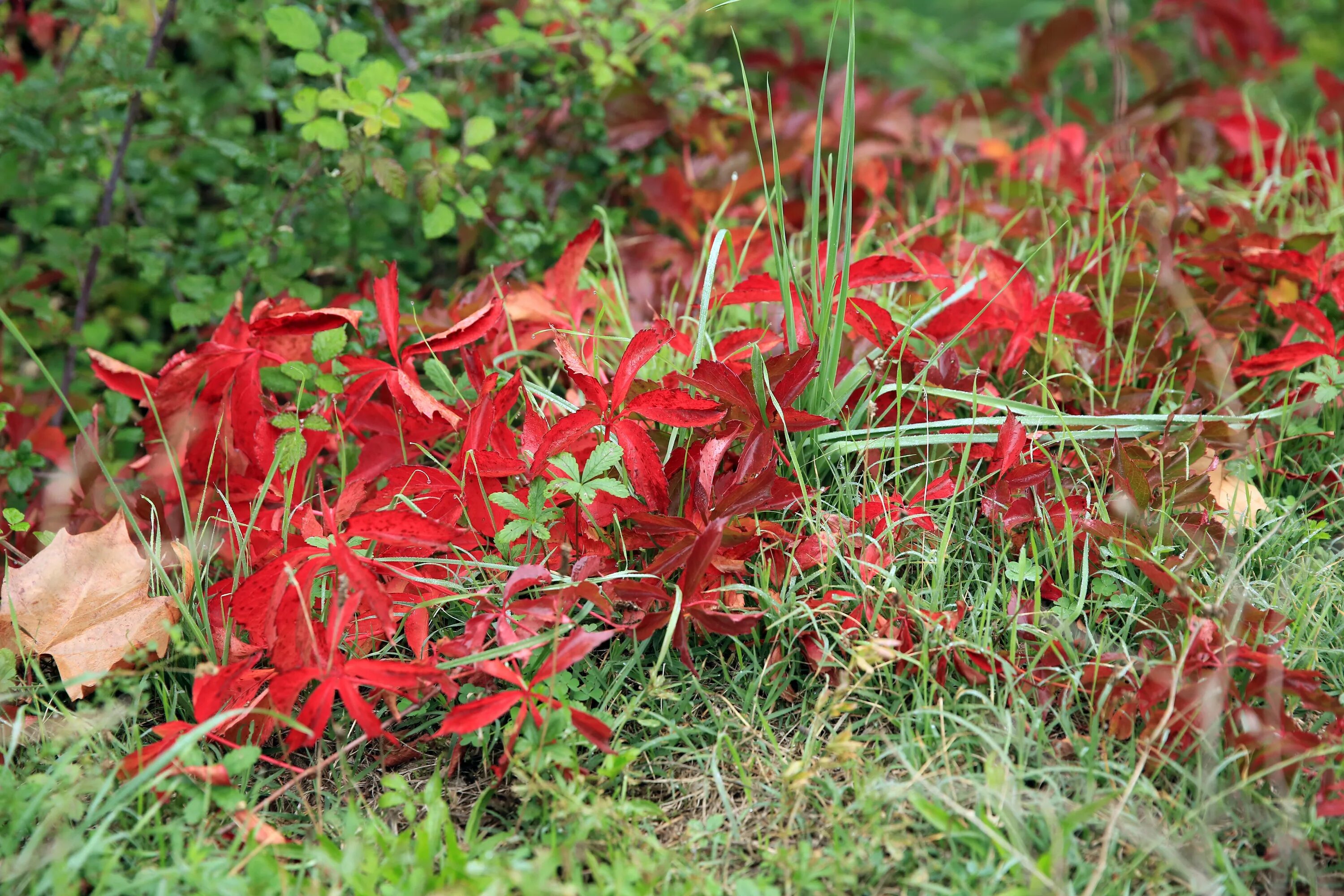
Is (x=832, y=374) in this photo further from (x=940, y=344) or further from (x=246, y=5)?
(x=246, y=5)

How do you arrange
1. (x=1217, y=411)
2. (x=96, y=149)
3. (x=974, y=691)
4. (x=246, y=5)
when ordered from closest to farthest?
(x=974, y=691) → (x=1217, y=411) → (x=246, y=5) → (x=96, y=149)

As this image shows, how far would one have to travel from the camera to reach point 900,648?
132cm

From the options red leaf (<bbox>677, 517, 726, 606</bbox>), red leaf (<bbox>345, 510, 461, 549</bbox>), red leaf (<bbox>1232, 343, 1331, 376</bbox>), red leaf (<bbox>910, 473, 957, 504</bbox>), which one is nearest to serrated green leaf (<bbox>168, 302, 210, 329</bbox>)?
red leaf (<bbox>345, 510, 461, 549</bbox>)

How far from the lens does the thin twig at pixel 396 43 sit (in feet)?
7.17

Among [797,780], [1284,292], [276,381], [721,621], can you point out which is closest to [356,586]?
[721,621]

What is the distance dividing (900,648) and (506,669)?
1.69 feet

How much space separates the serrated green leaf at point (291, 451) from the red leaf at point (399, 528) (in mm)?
189

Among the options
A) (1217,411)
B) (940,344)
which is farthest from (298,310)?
(1217,411)

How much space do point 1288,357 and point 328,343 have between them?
59.8 inches

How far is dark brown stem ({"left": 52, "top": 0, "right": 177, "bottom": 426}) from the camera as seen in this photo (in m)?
2.02

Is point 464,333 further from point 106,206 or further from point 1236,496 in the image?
point 1236,496

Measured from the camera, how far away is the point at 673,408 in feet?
4.44

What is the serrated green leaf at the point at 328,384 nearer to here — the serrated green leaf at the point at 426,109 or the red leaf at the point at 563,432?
the red leaf at the point at 563,432

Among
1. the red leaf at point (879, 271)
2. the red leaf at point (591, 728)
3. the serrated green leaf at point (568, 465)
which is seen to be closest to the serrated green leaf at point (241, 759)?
the red leaf at point (591, 728)
